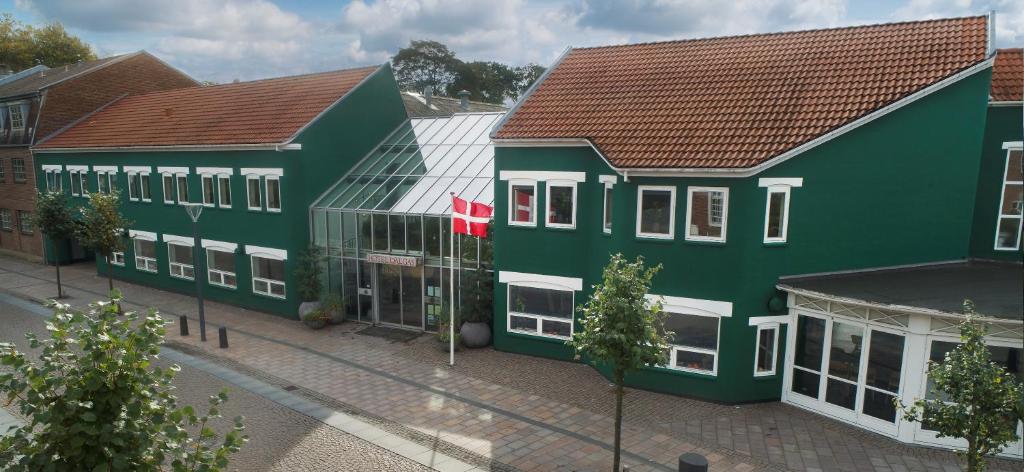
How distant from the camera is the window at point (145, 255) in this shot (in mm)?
25484

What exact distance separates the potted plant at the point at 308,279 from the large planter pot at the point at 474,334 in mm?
5511

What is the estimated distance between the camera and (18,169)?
103 feet

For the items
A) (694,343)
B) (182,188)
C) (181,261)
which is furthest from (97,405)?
(181,261)

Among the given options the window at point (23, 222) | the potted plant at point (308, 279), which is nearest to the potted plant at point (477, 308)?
the potted plant at point (308, 279)

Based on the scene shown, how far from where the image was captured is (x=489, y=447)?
1134 cm

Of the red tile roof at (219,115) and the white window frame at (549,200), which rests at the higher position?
the red tile roof at (219,115)

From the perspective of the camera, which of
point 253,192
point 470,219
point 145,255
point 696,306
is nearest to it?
point 696,306

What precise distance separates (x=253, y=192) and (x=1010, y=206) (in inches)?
849

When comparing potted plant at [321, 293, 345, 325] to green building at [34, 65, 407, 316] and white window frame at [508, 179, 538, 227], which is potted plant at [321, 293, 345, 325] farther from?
white window frame at [508, 179, 538, 227]

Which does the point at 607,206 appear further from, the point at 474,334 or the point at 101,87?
the point at 101,87

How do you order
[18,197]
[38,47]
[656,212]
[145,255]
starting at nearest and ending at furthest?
[656,212] < [145,255] < [18,197] < [38,47]

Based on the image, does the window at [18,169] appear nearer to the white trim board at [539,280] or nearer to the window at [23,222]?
the window at [23,222]

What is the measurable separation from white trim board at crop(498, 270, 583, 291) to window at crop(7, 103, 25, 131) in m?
A: 28.5

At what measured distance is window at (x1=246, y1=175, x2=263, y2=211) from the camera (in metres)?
21.0
